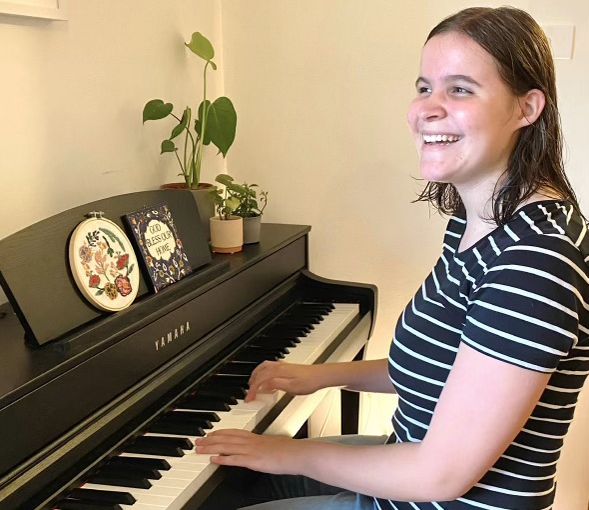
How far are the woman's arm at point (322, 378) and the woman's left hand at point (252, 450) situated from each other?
0.76 ft

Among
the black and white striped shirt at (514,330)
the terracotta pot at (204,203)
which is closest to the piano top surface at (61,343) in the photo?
the terracotta pot at (204,203)

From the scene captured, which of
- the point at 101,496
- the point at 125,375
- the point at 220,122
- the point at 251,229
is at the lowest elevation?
the point at 101,496

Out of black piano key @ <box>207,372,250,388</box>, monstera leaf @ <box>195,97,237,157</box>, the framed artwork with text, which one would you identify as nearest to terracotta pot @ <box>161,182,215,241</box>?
monstera leaf @ <box>195,97,237,157</box>

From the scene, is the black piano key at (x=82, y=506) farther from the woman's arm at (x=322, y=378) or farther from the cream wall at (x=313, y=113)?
the cream wall at (x=313, y=113)

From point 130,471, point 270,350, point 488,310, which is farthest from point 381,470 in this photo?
point 270,350

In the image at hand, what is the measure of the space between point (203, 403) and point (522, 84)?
31.1 inches

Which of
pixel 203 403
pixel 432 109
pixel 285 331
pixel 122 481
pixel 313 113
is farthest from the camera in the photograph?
pixel 313 113

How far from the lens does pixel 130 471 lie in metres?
1.09

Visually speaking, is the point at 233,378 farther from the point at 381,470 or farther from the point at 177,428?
the point at 381,470

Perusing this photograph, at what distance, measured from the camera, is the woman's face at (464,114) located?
3.00 ft

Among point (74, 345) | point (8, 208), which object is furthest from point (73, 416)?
point (8, 208)

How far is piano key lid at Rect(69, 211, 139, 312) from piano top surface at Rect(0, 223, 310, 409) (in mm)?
30

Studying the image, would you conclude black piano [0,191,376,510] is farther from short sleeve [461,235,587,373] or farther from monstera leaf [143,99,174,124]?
short sleeve [461,235,587,373]

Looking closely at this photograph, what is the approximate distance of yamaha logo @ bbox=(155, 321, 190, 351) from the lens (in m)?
1.29
